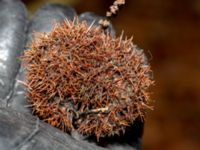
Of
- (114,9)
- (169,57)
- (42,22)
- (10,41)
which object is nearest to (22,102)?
(10,41)

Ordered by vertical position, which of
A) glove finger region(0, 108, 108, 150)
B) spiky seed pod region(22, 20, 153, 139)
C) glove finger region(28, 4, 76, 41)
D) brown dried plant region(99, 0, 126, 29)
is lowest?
glove finger region(0, 108, 108, 150)

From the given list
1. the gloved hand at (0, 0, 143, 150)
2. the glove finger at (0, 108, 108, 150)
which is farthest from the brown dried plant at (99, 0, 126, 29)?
the glove finger at (0, 108, 108, 150)

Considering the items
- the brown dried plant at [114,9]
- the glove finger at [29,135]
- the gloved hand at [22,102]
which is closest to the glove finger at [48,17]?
the gloved hand at [22,102]

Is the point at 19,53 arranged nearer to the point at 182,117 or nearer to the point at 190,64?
the point at 182,117

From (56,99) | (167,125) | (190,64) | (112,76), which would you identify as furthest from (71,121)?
(190,64)

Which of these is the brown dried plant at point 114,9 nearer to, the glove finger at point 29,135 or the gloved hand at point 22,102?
the gloved hand at point 22,102

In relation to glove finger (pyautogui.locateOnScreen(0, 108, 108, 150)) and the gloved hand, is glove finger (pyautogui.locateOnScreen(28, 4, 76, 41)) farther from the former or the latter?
glove finger (pyautogui.locateOnScreen(0, 108, 108, 150))

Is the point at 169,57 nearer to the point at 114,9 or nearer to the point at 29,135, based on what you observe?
the point at 114,9
